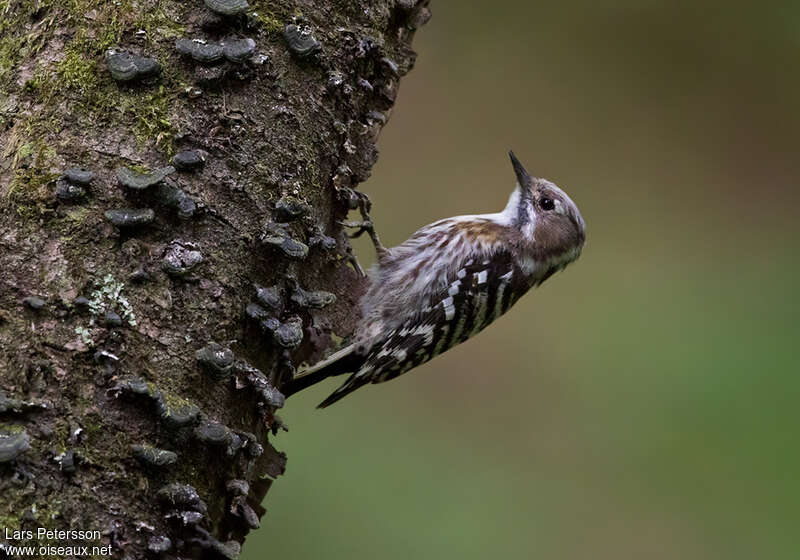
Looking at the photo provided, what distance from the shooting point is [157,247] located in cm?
205

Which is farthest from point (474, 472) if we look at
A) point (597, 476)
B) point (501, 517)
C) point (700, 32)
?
point (700, 32)

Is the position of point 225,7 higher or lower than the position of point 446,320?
higher

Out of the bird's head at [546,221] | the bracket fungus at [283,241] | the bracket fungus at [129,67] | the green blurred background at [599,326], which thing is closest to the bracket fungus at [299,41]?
the bracket fungus at [129,67]

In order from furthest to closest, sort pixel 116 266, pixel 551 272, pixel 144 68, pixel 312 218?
pixel 551 272, pixel 312 218, pixel 144 68, pixel 116 266

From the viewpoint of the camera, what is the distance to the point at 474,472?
15.7 ft

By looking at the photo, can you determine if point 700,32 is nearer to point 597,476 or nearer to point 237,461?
point 597,476

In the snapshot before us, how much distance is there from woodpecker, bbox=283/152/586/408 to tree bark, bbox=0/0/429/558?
1.11m

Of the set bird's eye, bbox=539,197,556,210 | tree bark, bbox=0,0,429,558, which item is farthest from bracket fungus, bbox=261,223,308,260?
bird's eye, bbox=539,197,556,210

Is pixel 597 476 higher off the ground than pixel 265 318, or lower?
lower

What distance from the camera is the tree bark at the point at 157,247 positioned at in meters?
1.88

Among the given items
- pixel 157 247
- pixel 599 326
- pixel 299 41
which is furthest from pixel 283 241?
pixel 599 326

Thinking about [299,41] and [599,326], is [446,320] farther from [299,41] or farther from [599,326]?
[599,326]

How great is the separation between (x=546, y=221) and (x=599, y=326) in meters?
1.57

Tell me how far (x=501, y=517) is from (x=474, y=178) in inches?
87.6
